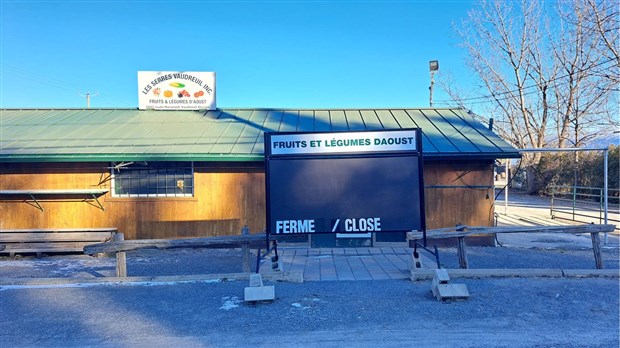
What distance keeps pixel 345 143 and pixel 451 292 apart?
266cm

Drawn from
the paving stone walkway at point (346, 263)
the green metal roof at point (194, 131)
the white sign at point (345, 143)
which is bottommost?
the paving stone walkway at point (346, 263)

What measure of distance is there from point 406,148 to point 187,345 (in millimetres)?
4151

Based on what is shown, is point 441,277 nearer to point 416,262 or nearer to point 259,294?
point 416,262

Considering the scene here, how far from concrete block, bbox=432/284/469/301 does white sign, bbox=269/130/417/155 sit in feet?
7.01

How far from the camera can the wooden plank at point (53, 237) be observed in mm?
8883

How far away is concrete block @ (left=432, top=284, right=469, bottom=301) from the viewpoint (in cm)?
521

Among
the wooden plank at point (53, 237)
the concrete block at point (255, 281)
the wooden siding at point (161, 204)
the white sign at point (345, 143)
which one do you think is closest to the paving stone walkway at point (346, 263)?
the concrete block at point (255, 281)

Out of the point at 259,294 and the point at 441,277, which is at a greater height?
the point at 441,277

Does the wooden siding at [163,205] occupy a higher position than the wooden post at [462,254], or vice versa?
the wooden siding at [163,205]

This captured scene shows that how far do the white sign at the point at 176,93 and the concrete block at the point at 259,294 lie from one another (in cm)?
803

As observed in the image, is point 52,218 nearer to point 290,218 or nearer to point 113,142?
point 113,142

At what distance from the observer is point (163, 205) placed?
9391mm

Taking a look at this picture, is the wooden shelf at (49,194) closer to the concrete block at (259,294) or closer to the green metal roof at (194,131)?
the green metal roof at (194,131)

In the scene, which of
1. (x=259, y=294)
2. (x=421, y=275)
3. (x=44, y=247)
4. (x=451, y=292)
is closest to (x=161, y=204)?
(x=44, y=247)
